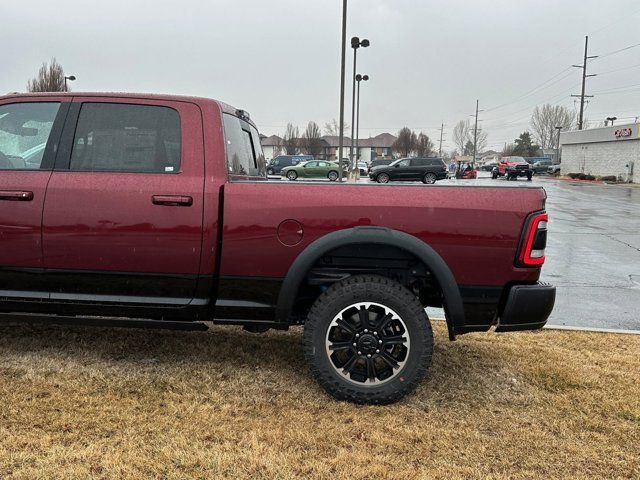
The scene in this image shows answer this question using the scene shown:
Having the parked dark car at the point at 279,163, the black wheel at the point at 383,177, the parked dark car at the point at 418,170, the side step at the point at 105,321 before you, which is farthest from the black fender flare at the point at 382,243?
the parked dark car at the point at 279,163

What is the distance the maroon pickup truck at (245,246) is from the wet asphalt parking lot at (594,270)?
2.24ft

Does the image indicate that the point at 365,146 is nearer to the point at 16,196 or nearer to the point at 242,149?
the point at 242,149

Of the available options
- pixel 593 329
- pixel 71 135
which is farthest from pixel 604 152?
pixel 71 135

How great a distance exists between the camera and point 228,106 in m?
3.94

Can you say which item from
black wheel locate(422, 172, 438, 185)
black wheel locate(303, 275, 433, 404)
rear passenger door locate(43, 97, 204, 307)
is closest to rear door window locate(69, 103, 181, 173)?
rear passenger door locate(43, 97, 204, 307)

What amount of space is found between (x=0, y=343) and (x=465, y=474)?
3.65m

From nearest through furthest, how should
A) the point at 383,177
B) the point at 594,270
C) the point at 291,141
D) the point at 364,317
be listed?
the point at 364,317
the point at 594,270
the point at 383,177
the point at 291,141

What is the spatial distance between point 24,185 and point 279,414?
2215 millimetres

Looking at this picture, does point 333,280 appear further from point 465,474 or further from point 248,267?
point 465,474

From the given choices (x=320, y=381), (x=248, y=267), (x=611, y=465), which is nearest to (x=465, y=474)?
(x=611, y=465)

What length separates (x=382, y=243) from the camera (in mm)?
3213

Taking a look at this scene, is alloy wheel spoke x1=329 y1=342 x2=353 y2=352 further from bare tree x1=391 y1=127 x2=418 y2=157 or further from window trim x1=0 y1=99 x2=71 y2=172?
bare tree x1=391 y1=127 x2=418 y2=157

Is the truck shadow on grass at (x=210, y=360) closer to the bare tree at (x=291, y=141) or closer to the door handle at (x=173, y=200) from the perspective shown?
the door handle at (x=173, y=200)

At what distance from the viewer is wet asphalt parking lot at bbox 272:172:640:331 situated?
575 centimetres
